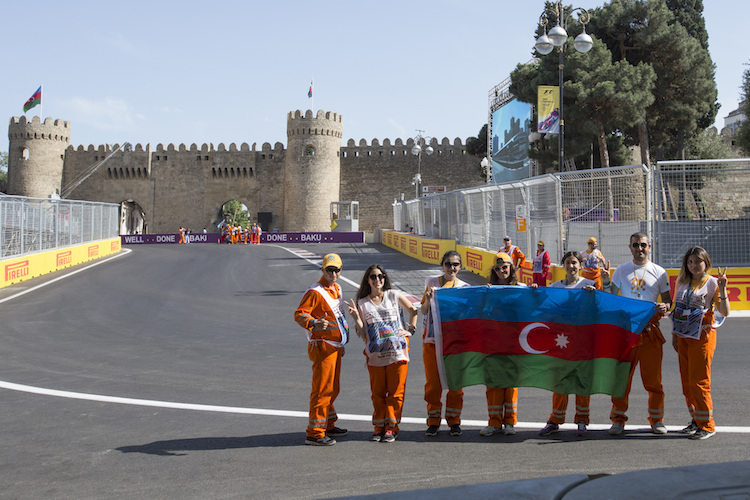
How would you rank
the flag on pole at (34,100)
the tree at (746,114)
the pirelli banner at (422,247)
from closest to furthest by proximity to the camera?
the pirelli banner at (422,247) → the tree at (746,114) → the flag on pole at (34,100)

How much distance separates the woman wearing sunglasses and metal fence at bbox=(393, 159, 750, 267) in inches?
324

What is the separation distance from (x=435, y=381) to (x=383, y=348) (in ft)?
1.84

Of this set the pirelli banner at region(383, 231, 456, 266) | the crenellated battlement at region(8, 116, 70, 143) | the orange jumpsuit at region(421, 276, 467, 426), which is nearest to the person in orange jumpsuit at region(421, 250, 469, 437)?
the orange jumpsuit at region(421, 276, 467, 426)

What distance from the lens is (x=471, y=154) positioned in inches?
2406

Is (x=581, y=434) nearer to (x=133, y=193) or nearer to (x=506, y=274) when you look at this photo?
(x=506, y=274)

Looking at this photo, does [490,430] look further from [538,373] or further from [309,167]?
[309,167]

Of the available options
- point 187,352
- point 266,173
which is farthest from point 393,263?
point 266,173

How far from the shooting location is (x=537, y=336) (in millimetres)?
5906

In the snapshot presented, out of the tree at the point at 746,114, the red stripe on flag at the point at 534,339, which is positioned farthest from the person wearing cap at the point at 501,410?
the tree at the point at 746,114

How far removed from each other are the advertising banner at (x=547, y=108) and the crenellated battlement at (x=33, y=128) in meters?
55.2

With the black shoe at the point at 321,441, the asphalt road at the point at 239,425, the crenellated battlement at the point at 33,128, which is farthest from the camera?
the crenellated battlement at the point at 33,128

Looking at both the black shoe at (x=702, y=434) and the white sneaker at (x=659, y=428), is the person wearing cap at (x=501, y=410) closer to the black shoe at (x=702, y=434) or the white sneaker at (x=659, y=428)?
the white sneaker at (x=659, y=428)

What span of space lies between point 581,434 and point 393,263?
832 inches

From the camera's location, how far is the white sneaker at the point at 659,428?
18.2 ft
